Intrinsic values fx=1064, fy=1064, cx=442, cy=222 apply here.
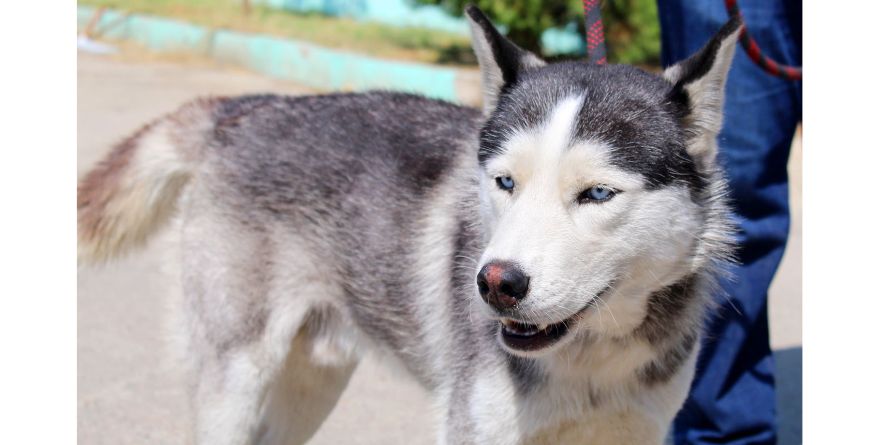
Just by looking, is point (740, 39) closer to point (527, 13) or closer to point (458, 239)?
point (458, 239)

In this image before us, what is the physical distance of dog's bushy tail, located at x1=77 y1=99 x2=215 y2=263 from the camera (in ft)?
11.7

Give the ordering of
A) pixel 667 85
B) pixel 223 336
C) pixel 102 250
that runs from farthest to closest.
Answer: pixel 102 250, pixel 223 336, pixel 667 85

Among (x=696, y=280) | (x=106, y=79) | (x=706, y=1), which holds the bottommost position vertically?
(x=696, y=280)

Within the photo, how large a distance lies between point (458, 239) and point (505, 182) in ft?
1.72

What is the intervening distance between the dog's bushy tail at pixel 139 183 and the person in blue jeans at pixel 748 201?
1.62 meters

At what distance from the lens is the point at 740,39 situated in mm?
3072

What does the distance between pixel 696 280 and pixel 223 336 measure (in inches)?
55.3

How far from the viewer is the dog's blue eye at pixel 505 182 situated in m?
2.46

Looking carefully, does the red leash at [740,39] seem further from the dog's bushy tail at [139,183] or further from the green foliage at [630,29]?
the green foliage at [630,29]

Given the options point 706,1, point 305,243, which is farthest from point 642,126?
point 305,243

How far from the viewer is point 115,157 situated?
3.64 metres

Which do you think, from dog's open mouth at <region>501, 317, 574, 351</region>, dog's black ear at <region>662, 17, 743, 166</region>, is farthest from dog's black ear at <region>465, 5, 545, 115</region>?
dog's open mouth at <region>501, 317, 574, 351</region>
